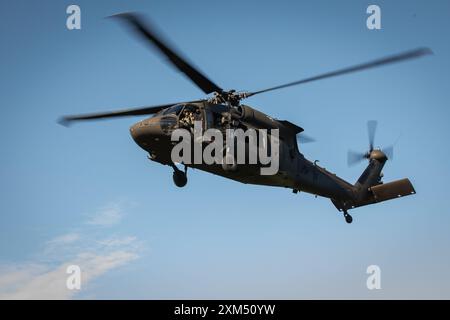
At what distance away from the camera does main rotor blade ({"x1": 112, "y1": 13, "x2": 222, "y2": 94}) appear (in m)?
14.5

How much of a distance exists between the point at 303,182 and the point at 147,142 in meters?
7.03

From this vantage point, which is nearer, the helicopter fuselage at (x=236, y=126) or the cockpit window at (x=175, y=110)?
the helicopter fuselage at (x=236, y=126)

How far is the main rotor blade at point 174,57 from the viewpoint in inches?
570

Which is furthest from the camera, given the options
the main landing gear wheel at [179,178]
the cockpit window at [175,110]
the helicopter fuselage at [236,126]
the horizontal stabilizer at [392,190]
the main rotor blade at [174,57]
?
the horizontal stabilizer at [392,190]

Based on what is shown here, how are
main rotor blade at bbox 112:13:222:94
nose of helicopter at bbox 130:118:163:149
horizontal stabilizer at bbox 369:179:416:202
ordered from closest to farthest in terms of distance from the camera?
main rotor blade at bbox 112:13:222:94 < nose of helicopter at bbox 130:118:163:149 < horizontal stabilizer at bbox 369:179:416:202

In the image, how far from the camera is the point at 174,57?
16250 millimetres

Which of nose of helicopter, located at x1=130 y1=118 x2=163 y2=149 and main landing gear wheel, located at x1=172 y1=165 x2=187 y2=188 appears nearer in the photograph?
nose of helicopter, located at x1=130 y1=118 x2=163 y2=149

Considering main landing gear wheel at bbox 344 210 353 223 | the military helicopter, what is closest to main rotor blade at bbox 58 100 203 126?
the military helicopter

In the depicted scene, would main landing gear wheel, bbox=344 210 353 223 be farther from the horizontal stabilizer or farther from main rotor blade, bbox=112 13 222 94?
main rotor blade, bbox=112 13 222 94

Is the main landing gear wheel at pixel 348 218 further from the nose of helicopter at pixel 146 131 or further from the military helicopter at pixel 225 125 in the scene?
the nose of helicopter at pixel 146 131

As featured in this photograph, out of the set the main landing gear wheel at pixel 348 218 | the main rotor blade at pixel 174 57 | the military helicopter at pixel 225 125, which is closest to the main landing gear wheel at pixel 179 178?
the military helicopter at pixel 225 125

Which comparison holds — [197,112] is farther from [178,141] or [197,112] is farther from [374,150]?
[374,150]

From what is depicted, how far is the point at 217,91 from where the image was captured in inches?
767

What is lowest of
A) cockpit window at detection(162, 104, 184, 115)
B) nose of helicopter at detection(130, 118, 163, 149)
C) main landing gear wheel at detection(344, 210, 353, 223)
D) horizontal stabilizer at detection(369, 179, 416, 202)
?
main landing gear wheel at detection(344, 210, 353, 223)
